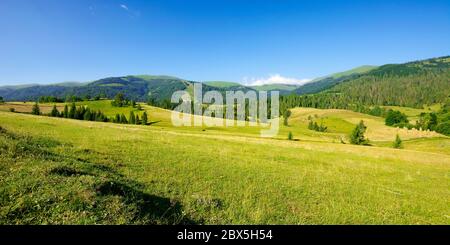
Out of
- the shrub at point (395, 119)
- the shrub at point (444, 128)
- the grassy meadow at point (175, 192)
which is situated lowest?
the shrub at point (444, 128)

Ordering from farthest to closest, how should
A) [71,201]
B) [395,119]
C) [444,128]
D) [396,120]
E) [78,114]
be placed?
[395,119] < [396,120] < [444,128] < [78,114] < [71,201]

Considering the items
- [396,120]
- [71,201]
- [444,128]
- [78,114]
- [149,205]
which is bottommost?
[444,128]

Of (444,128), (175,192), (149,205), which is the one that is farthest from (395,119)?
(149,205)

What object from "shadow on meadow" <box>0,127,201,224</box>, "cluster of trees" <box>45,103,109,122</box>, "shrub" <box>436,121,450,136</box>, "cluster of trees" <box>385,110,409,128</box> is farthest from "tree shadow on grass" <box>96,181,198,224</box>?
"cluster of trees" <box>385,110,409,128</box>

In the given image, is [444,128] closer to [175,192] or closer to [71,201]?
[175,192]

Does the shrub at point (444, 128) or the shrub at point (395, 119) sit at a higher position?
the shrub at point (395, 119)

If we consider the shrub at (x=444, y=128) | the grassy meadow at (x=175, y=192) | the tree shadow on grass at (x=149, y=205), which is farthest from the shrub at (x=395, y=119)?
the tree shadow on grass at (x=149, y=205)

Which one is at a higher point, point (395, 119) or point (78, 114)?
point (78, 114)

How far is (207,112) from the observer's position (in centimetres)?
17888

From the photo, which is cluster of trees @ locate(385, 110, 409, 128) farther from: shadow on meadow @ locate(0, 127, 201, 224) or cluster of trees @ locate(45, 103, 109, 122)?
shadow on meadow @ locate(0, 127, 201, 224)

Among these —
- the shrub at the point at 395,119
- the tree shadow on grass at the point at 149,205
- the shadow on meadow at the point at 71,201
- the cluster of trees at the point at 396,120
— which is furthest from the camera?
the shrub at the point at 395,119

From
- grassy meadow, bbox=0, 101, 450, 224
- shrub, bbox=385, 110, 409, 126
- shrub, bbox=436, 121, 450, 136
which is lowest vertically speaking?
shrub, bbox=436, 121, 450, 136

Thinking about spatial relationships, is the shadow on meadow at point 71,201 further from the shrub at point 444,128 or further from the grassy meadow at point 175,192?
the shrub at point 444,128
